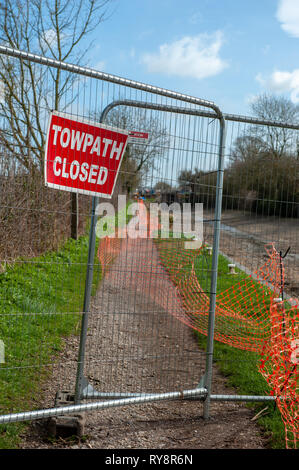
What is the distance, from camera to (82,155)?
3527mm

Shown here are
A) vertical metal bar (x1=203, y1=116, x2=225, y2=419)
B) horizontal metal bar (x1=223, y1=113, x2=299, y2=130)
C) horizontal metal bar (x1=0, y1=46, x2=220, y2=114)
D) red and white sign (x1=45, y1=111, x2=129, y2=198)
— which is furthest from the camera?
horizontal metal bar (x1=223, y1=113, x2=299, y2=130)

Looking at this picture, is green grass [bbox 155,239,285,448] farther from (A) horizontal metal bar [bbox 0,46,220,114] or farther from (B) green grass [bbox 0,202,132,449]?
(A) horizontal metal bar [bbox 0,46,220,114]

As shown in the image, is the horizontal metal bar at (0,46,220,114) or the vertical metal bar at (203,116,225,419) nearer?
the horizontal metal bar at (0,46,220,114)

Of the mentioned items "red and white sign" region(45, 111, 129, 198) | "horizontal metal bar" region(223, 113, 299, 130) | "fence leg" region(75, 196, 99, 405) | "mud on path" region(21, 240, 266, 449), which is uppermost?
"horizontal metal bar" region(223, 113, 299, 130)

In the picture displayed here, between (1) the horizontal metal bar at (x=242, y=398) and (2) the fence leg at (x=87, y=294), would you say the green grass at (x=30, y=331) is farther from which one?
(1) the horizontal metal bar at (x=242, y=398)

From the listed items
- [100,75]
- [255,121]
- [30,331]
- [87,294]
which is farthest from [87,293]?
[255,121]

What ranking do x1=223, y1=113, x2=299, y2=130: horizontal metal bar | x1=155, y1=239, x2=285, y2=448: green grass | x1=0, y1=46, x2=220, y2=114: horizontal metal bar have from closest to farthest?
1. x1=0, y1=46, x2=220, y2=114: horizontal metal bar
2. x1=155, y1=239, x2=285, y2=448: green grass
3. x1=223, y1=113, x2=299, y2=130: horizontal metal bar

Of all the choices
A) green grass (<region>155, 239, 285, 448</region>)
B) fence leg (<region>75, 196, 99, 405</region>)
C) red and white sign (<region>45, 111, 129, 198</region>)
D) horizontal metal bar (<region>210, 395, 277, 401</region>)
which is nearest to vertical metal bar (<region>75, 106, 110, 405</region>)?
fence leg (<region>75, 196, 99, 405</region>)

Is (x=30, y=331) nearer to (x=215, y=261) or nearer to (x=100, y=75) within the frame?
(x=215, y=261)

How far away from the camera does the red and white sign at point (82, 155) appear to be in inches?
133

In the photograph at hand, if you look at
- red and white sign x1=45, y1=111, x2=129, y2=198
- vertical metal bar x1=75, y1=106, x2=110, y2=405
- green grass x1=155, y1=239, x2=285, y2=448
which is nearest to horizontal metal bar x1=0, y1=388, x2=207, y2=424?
vertical metal bar x1=75, y1=106, x2=110, y2=405

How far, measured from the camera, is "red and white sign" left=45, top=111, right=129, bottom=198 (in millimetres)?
3370

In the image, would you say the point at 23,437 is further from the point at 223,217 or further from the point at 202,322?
the point at 202,322

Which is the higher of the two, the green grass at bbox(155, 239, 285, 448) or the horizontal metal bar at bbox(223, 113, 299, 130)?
the horizontal metal bar at bbox(223, 113, 299, 130)
